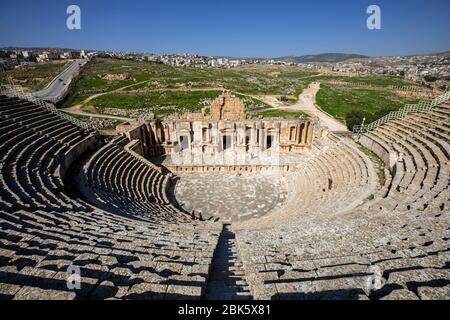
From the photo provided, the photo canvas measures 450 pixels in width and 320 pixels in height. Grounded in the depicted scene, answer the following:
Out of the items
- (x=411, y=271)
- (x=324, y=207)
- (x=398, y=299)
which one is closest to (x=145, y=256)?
(x=398, y=299)

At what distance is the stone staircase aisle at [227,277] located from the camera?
21.1 feet

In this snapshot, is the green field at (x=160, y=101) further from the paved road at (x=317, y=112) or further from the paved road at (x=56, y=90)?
the paved road at (x=317, y=112)

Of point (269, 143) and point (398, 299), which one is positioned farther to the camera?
point (269, 143)

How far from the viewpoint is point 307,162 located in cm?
2425

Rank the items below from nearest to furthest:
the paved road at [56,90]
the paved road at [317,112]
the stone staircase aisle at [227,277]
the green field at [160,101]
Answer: the stone staircase aisle at [227,277]
the paved road at [317,112]
the green field at [160,101]
the paved road at [56,90]

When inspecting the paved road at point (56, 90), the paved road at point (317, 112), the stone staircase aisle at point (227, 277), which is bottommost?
the stone staircase aisle at point (227, 277)

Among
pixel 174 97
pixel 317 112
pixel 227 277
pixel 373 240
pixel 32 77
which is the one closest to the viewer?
pixel 227 277

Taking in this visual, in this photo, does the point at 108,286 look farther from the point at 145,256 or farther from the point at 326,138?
the point at 326,138

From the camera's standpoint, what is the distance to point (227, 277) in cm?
759

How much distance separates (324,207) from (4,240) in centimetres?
1515

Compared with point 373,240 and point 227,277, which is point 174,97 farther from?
point 227,277

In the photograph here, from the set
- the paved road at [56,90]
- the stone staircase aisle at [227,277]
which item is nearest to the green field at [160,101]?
the paved road at [56,90]

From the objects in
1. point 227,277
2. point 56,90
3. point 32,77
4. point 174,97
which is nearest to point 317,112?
point 174,97

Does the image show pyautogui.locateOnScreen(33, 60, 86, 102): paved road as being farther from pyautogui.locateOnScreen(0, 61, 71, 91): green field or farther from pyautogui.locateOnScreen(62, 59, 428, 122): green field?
pyautogui.locateOnScreen(62, 59, 428, 122): green field
